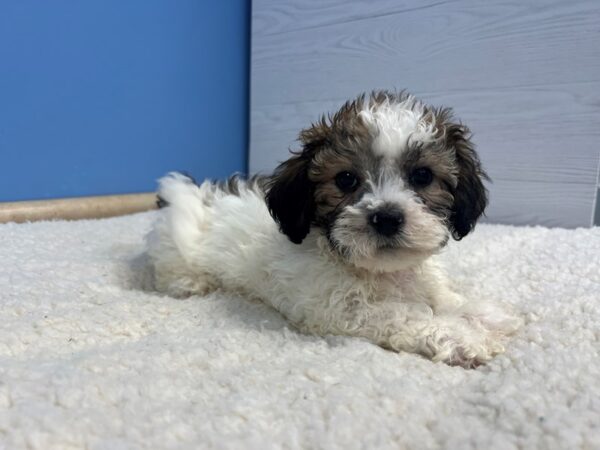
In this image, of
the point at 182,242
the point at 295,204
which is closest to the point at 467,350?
the point at 295,204

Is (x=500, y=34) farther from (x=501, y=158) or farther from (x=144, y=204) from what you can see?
(x=144, y=204)

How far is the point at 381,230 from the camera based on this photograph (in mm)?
1213

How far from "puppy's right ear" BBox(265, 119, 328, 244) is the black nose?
0.22 meters

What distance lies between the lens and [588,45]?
2.38m

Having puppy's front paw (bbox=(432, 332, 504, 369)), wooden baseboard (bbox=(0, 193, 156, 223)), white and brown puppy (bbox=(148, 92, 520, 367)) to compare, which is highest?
white and brown puppy (bbox=(148, 92, 520, 367))

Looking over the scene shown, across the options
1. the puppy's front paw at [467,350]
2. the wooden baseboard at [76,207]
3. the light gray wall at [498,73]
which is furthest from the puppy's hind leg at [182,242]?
the light gray wall at [498,73]

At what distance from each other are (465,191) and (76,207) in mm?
2152

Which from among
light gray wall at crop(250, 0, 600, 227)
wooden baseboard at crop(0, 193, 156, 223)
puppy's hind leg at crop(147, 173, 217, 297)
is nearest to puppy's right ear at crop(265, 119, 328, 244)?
puppy's hind leg at crop(147, 173, 217, 297)

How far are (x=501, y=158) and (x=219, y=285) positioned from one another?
168cm

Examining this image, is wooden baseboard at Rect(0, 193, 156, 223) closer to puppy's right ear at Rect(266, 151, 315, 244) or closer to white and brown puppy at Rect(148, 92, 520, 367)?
white and brown puppy at Rect(148, 92, 520, 367)

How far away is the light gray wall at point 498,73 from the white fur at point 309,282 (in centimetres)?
133

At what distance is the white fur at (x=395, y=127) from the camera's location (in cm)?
132

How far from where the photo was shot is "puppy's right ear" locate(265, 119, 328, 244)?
1.38 meters

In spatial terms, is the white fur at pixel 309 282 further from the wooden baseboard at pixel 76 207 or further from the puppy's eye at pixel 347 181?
the wooden baseboard at pixel 76 207
